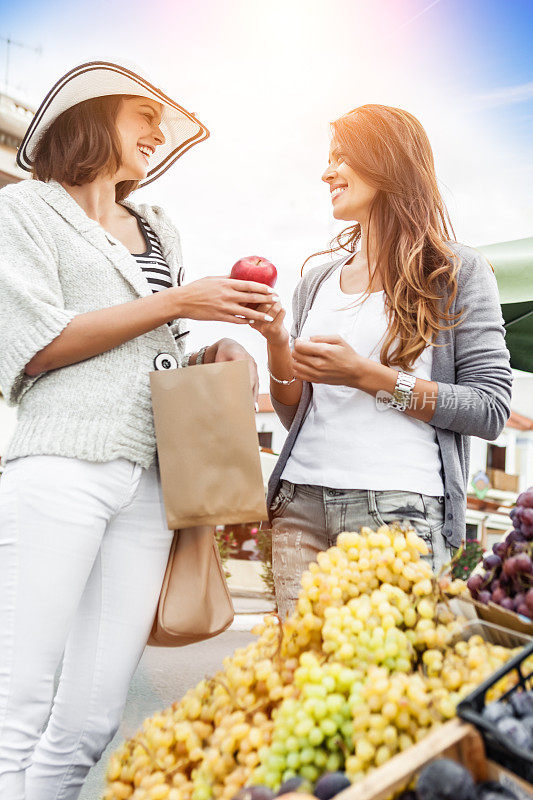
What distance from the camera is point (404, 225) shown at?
1.58 m

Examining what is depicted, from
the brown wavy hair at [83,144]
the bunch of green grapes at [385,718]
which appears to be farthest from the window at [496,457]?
the bunch of green grapes at [385,718]

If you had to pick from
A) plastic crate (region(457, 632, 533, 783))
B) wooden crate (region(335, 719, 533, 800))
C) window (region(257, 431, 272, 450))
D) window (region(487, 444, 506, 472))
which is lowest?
window (region(487, 444, 506, 472))

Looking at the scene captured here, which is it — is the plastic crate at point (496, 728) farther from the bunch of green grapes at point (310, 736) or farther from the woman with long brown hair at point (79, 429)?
the woman with long brown hair at point (79, 429)

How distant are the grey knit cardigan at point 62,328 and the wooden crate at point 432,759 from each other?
0.85 m

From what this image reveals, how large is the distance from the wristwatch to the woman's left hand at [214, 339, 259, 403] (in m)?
0.30

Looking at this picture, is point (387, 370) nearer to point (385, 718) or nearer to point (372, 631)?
point (372, 631)

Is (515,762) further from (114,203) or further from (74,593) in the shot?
(114,203)

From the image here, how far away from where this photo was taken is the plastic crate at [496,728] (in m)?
0.60

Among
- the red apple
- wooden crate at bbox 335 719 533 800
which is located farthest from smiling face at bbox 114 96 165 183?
wooden crate at bbox 335 719 533 800

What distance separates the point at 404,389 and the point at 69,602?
2.66 feet

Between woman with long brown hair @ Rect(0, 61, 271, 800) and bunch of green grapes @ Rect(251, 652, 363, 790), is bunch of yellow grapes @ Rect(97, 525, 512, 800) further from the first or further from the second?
woman with long brown hair @ Rect(0, 61, 271, 800)

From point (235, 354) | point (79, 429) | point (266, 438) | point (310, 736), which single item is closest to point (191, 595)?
point (79, 429)

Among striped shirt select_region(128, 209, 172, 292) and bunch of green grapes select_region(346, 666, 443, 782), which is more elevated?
striped shirt select_region(128, 209, 172, 292)

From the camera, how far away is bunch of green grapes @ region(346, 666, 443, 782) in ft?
2.27
